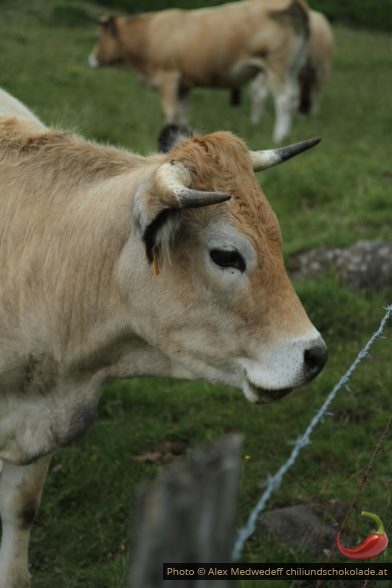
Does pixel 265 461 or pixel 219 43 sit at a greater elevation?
pixel 265 461

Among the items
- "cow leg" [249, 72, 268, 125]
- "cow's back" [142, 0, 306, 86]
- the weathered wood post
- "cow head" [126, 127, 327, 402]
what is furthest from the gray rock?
"cow's back" [142, 0, 306, 86]

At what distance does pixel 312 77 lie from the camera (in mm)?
16312

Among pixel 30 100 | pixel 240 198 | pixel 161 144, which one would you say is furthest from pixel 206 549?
pixel 30 100

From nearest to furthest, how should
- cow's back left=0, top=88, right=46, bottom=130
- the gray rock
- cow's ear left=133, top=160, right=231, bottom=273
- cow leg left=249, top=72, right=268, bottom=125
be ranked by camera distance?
cow's ear left=133, top=160, right=231, bottom=273, cow's back left=0, top=88, right=46, bottom=130, the gray rock, cow leg left=249, top=72, right=268, bottom=125

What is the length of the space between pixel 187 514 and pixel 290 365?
1872 mm

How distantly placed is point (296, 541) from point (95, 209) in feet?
5.97

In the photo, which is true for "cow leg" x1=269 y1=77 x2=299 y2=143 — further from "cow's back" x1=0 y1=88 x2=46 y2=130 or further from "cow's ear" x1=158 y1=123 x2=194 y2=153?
"cow's ear" x1=158 y1=123 x2=194 y2=153

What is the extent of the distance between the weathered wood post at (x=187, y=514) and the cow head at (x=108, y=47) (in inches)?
599

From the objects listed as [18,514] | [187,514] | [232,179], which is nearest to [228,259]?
[232,179]

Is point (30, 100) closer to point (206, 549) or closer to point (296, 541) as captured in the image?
point (296, 541)

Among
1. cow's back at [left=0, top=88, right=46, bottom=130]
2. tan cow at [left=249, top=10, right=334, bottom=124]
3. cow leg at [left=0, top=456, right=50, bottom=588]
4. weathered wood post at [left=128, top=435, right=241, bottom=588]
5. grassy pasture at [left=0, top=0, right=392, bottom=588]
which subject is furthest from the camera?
tan cow at [left=249, top=10, right=334, bottom=124]

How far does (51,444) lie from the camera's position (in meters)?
4.20

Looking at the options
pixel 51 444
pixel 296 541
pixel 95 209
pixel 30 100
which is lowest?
pixel 30 100

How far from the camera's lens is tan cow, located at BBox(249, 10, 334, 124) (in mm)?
15086
